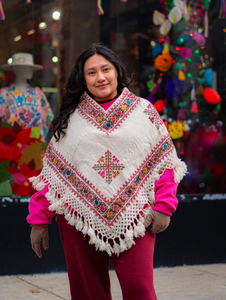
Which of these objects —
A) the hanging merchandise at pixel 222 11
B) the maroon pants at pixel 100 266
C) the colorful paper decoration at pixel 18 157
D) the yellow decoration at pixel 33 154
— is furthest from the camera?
the hanging merchandise at pixel 222 11

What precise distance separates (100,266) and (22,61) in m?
3.08

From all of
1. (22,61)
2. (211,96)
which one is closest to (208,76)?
(211,96)

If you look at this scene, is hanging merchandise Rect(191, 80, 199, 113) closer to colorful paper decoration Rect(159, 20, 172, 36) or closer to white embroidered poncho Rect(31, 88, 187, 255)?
colorful paper decoration Rect(159, 20, 172, 36)

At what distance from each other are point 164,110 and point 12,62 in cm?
191

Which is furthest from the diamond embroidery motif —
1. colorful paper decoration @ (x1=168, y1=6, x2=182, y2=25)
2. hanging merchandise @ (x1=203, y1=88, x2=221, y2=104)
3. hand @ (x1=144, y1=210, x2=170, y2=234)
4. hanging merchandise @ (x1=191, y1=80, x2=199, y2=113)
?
colorful paper decoration @ (x1=168, y1=6, x2=182, y2=25)

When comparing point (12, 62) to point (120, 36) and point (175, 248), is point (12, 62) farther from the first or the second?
point (175, 248)

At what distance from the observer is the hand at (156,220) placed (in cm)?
232

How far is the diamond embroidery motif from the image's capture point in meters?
2.38

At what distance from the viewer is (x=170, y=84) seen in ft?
17.4

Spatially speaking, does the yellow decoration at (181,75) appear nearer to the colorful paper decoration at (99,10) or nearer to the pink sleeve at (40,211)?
the colorful paper decoration at (99,10)

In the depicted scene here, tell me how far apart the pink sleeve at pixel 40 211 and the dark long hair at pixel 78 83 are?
36cm

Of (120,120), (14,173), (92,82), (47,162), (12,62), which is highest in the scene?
(12,62)

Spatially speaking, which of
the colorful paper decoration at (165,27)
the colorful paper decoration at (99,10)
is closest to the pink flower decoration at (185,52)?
the colorful paper decoration at (165,27)

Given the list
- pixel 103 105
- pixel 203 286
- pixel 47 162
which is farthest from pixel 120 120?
pixel 203 286
